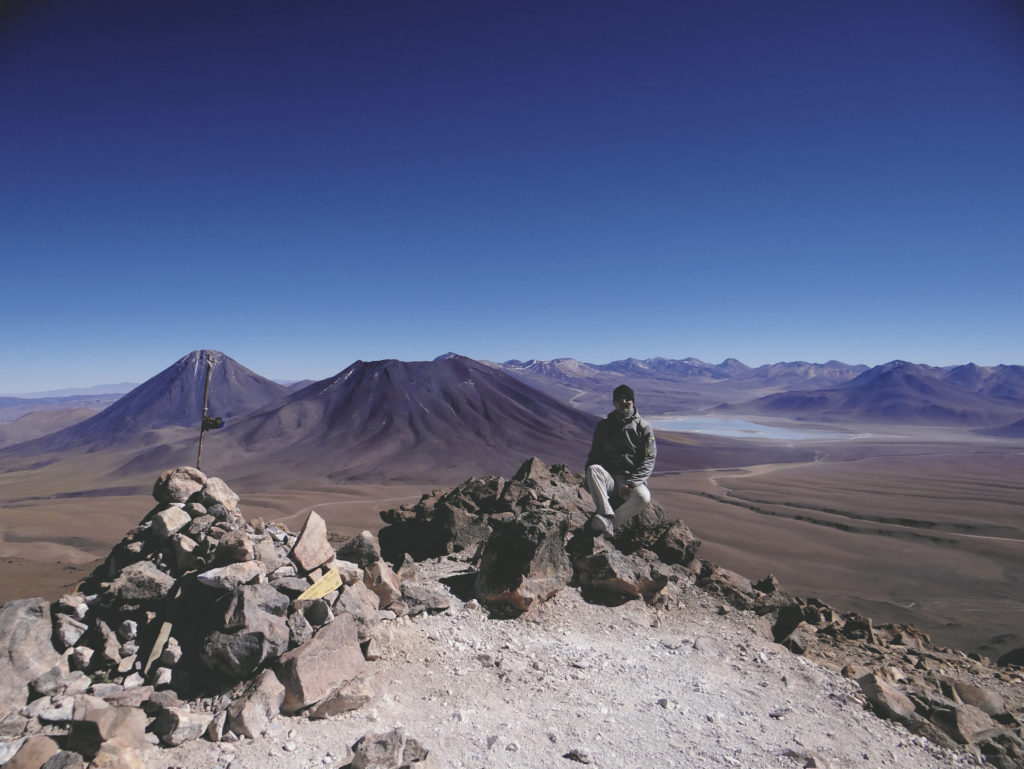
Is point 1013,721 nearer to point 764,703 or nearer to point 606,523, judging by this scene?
point 764,703

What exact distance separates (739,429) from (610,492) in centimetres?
8751

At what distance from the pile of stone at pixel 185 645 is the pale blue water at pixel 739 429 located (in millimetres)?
74402

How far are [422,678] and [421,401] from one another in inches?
2178

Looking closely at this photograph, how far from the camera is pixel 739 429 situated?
8538 cm

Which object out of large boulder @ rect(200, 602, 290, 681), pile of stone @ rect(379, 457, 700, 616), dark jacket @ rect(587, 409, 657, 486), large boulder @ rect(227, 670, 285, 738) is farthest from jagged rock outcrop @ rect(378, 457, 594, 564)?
large boulder @ rect(227, 670, 285, 738)

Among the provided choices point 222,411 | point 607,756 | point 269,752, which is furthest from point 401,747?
point 222,411

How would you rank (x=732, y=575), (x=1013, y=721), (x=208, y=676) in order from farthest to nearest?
1. (x=732, y=575)
2. (x=1013, y=721)
3. (x=208, y=676)

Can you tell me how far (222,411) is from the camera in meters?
77.4

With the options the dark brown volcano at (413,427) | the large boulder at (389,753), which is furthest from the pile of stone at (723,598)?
the dark brown volcano at (413,427)

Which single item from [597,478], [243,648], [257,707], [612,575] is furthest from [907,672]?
[243,648]

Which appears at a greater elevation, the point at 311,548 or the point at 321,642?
the point at 311,548

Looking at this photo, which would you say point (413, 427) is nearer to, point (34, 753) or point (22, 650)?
point (22, 650)

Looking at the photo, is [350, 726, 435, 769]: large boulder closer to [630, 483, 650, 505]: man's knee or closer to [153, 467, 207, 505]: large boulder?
[630, 483, 650, 505]: man's knee

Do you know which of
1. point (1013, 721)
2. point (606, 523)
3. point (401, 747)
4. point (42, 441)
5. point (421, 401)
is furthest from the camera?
point (42, 441)
